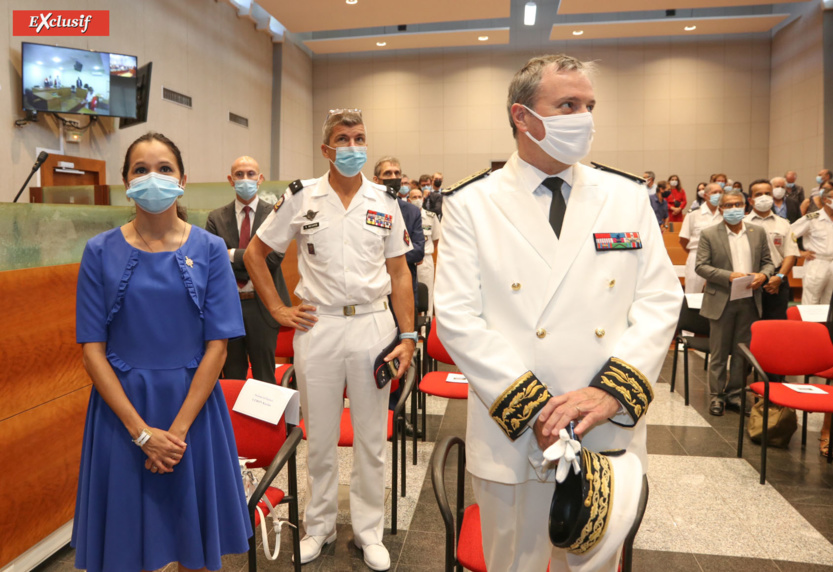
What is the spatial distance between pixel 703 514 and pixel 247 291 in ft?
8.75

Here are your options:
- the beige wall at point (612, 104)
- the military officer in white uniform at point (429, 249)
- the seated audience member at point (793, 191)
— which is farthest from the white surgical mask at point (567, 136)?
the beige wall at point (612, 104)

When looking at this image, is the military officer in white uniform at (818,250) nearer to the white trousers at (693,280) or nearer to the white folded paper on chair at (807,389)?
the white trousers at (693,280)

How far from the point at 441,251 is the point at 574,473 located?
0.67 m

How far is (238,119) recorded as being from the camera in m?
11.4

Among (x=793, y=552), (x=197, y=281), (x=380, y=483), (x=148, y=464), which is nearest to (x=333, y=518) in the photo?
(x=380, y=483)

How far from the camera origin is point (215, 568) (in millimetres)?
1671

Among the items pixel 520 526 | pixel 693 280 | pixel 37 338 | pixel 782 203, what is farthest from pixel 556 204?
pixel 782 203

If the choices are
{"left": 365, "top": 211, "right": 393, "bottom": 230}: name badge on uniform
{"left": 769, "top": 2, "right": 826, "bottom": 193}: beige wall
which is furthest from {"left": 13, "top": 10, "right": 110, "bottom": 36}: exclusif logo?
{"left": 769, "top": 2, "right": 826, "bottom": 193}: beige wall

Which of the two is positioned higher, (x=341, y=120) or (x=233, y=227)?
(x=341, y=120)

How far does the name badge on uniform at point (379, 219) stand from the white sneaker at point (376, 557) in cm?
134

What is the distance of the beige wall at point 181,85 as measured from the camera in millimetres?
6363

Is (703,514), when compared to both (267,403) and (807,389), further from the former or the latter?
(267,403)

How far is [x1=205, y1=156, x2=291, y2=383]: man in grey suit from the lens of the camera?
3385 millimetres

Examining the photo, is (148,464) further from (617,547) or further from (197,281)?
(617,547)
